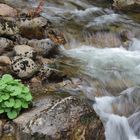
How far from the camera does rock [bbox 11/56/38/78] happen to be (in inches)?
260

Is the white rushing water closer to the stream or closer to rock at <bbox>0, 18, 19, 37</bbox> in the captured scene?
the stream

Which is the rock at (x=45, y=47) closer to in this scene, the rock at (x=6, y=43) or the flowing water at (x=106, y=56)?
the flowing water at (x=106, y=56)

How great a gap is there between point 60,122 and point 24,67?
174cm

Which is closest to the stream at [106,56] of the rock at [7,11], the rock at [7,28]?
the rock at [7,11]

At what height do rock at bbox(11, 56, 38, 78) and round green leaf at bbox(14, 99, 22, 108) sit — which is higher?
round green leaf at bbox(14, 99, 22, 108)

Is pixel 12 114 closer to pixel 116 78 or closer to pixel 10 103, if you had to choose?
pixel 10 103

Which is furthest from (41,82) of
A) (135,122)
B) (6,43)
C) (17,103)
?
(135,122)

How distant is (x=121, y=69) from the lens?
759 cm

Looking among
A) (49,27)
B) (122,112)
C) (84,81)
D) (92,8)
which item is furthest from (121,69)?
(92,8)

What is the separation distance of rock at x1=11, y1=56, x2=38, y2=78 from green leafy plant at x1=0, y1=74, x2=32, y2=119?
1.12m

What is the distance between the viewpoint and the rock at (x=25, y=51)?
23.8ft

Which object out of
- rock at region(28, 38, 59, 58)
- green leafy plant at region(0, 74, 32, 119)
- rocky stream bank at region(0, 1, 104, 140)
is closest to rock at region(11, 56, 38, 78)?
rocky stream bank at region(0, 1, 104, 140)

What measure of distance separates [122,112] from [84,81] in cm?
97

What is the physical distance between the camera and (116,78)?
7148 millimetres
